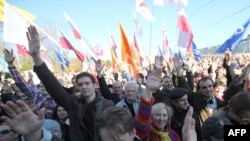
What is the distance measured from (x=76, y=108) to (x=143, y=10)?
29.8ft

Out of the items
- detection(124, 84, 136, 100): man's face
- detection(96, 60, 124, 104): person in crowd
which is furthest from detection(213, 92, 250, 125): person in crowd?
detection(96, 60, 124, 104): person in crowd

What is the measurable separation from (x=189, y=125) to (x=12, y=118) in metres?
1.05

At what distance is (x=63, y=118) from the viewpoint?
12.5 feet

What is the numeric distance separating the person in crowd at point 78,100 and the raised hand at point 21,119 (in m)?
0.95

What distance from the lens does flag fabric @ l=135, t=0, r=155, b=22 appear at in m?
11.6

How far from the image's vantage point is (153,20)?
1162 cm

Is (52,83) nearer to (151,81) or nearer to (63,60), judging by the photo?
(151,81)

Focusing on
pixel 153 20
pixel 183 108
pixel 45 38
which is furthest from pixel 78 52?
pixel 183 108

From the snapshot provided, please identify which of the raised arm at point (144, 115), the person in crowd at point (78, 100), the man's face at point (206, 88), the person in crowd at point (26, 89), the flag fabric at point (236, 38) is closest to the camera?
the raised arm at point (144, 115)

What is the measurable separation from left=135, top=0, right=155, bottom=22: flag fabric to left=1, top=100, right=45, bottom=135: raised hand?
32.7ft

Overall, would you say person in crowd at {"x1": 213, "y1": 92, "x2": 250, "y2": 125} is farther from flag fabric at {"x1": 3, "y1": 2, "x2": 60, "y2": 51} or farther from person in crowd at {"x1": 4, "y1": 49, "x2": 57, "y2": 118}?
flag fabric at {"x1": 3, "y1": 2, "x2": 60, "y2": 51}

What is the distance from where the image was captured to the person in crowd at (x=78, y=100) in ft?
9.49

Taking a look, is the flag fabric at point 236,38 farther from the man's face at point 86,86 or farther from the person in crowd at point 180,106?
the man's face at point 86,86

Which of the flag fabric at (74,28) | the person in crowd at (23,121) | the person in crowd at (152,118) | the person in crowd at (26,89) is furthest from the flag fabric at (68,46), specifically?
the person in crowd at (23,121)
